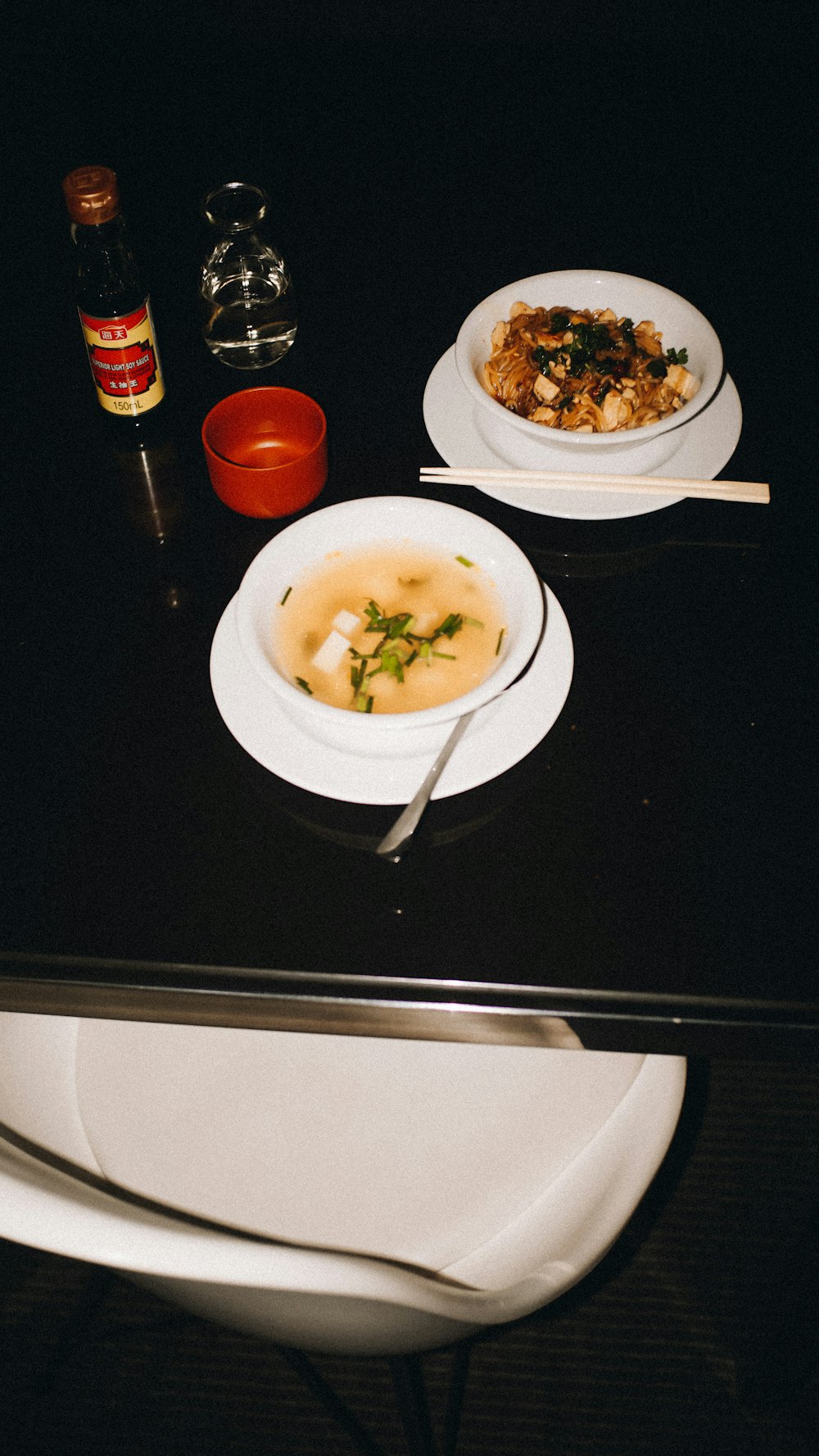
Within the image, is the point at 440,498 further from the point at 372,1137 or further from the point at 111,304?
the point at 372,1137

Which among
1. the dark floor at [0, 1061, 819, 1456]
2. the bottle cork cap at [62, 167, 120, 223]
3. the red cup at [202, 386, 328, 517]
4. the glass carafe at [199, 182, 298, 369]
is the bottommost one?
the dark floor at [0, 1061, 819, 1456]

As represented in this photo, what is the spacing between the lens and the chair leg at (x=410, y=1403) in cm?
120

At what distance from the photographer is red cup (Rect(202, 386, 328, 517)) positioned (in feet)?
3.92

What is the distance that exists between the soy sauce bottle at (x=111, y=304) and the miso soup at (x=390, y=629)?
1.31ft

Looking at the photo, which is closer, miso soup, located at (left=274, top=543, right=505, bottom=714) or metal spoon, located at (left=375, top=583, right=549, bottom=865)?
metal spoon, located at (left=375, top=583, right=549, bottom=865)

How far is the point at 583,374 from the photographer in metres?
1.28

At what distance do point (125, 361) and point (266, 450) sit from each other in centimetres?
20

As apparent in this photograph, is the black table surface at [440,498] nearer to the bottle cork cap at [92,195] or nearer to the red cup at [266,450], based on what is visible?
the red cup at [266,450]

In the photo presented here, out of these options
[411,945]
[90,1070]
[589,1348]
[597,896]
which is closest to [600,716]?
[597,896]

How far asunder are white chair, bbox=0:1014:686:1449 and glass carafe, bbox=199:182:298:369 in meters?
0.94

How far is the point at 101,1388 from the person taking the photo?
160cm

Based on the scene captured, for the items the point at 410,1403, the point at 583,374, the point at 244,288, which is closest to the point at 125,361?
the point at 244,288

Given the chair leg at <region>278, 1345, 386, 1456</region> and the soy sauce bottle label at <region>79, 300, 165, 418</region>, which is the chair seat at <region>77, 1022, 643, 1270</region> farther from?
the soy sauce bottle label at <region>79, 300, 165, 418</region>

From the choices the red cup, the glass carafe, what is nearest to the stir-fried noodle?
the red cup
